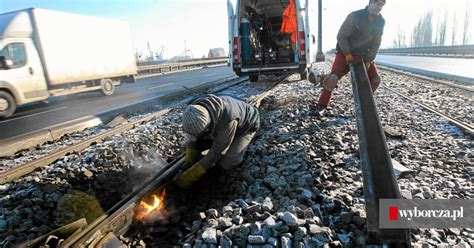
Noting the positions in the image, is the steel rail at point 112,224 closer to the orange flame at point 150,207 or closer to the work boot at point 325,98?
the orange flame at point 150,207

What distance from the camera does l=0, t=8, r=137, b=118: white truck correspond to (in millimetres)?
10047

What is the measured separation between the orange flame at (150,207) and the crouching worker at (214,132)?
307 mm

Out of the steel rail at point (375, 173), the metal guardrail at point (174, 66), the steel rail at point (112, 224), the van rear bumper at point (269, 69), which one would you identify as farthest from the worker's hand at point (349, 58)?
the metal guardrail at point (174, 66)

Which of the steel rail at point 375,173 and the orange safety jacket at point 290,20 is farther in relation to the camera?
the orange safety jacket at point 290,20

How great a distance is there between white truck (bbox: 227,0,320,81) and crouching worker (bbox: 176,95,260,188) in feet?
22.4

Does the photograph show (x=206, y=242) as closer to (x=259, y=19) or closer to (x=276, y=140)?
(x=276, y=140)

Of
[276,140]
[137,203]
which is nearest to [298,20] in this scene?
[276,140]

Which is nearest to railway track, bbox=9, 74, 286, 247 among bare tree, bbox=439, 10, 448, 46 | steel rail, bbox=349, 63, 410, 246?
steel rail, bbox=349, 63, 410, 246

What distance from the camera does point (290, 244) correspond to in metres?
2.20

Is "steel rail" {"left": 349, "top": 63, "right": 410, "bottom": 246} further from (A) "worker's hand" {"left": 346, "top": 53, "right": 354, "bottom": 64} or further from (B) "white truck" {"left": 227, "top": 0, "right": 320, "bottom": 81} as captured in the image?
(B) "white truck" {"left": 227, "top": 0, "right": 320, "bottom": 81}

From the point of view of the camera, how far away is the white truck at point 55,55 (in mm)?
10047

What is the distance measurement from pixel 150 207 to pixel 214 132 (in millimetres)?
1084

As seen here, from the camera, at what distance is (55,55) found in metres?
11.7

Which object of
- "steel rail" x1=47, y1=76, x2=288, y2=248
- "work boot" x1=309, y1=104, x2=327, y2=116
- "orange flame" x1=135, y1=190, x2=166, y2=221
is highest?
"work boot" x1=309, y1=104, x2=327, y2=116
